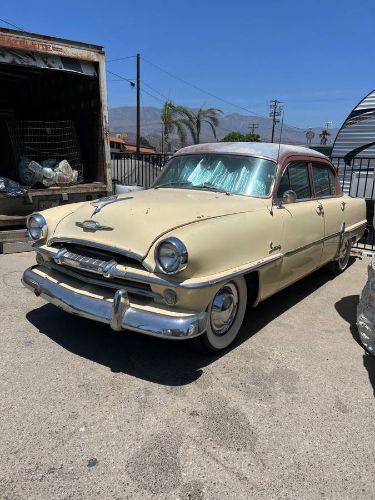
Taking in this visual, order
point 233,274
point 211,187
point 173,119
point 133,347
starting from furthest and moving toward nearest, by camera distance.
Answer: point 173,119 < point 211,187 < point 133,347 < point 233,274

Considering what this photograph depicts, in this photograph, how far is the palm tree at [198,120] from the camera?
29.8 m

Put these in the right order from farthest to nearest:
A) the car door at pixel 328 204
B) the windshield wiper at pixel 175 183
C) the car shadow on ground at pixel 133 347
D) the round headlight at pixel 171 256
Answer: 1. the car door at pixel 328 204
2. the windshield wiper at pixel 175 183
3. the car shadow on ground at pixel 133 347
4. the round headlight at pixel 171 256

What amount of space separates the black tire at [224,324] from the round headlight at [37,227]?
5.04 feet

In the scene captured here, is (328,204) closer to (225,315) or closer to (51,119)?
(225,315)

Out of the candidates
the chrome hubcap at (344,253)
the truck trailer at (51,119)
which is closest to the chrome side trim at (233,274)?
the chrome hubcap at (344,253)

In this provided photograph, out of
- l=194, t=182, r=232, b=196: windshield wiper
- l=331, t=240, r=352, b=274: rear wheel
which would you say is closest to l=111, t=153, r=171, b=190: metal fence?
l=331, t=240, r=352, b=274: rear wheel

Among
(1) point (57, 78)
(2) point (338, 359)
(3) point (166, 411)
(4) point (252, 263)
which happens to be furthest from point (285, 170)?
(1) point (57, 78)

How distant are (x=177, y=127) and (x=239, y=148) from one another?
26273mm

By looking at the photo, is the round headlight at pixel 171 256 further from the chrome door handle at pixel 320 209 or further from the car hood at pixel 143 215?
the chrome door handle at pixel 320 209

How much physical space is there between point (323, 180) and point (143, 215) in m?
2.70

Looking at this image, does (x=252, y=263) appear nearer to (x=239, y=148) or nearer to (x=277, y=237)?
(x=277, y=237)

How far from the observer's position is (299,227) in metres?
4.00

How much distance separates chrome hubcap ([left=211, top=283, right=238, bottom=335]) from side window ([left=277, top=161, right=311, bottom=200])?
1169 millimetres

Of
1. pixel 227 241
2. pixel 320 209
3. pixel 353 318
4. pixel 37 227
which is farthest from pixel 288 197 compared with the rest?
pixel 37 227
